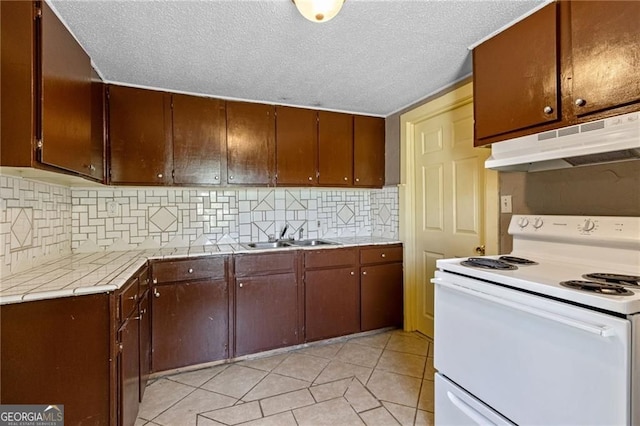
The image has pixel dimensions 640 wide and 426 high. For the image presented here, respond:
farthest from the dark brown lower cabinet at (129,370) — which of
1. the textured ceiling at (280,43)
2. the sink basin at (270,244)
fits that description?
the textured ceiling at (280,43)

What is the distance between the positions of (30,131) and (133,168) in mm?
1157

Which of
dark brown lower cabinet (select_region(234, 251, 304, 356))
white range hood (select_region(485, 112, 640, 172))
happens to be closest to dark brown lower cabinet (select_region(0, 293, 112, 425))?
dark brown lower cabinet (select_region(234, 251, 304, 356))

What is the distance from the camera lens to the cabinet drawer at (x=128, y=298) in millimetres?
1537

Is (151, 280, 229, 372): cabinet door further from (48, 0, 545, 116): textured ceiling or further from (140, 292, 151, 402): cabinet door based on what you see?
(48, 0, 545, 116): textured ceiling

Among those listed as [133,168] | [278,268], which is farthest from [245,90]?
[278,268]

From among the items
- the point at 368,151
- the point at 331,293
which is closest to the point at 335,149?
the point at 368,151

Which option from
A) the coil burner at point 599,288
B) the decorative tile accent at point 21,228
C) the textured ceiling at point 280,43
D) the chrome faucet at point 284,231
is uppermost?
the textured ceiling at point 280,43

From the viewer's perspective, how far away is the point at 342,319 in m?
2.92

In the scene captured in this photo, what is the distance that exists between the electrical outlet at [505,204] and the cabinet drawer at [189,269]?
1.99 m

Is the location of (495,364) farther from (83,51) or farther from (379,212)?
(83,51)

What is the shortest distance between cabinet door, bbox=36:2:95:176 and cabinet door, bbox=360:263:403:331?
2316mm

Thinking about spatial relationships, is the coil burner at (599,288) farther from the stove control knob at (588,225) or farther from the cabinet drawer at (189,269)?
the cabinet drawer at (189,269)

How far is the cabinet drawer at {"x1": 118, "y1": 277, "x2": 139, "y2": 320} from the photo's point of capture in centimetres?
154

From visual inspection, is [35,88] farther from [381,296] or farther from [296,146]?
Result: [381,296]
